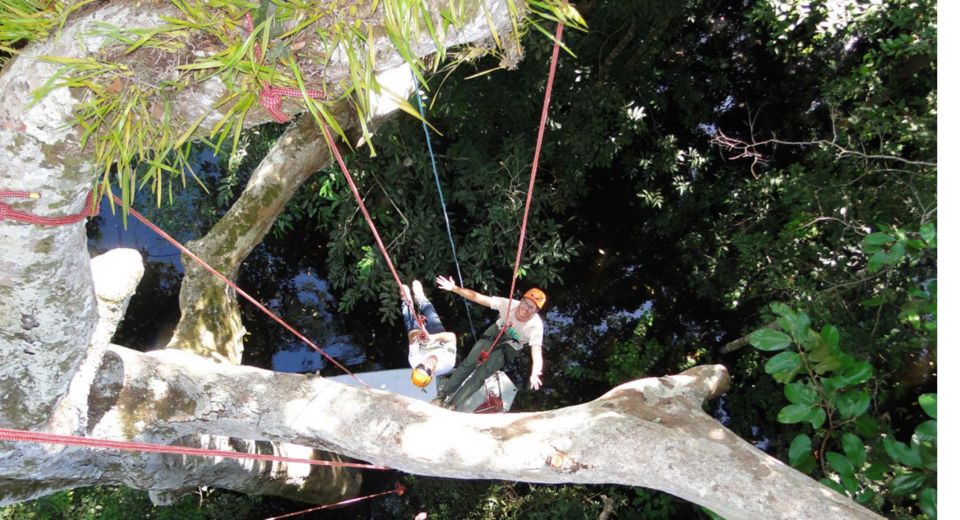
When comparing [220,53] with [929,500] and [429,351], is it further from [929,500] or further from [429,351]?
[929,500]

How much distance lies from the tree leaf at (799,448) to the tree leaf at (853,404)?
189 millimetres

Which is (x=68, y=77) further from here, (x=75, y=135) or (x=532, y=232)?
(x=532, y=232)

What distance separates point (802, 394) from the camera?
8.55ft

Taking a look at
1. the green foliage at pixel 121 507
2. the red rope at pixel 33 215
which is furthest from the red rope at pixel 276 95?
the green foliage at pixel 121 507

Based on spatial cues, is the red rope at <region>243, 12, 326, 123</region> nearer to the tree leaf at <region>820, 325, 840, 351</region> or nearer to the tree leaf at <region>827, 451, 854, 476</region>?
the tree leaf at <region>820, 325, 840, 351</region>

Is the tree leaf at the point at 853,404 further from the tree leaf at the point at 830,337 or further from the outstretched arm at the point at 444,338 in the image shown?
the outstretched arm at the point at 444,338

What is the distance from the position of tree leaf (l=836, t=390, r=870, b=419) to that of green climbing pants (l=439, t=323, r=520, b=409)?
66.9 inches

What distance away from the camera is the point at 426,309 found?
12.7 ft

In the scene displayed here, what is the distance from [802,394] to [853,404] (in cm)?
19

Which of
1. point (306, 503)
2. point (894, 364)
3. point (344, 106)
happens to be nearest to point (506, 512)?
point (306, 503)

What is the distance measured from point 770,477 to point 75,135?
220 cm

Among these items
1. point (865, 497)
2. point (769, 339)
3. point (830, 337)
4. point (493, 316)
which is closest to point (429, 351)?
point (493, 316)

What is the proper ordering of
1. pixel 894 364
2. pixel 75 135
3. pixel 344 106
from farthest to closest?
pixel 894 364 → pixel 344 106 → pixel 75 135

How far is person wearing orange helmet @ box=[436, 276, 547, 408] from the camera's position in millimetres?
3469
